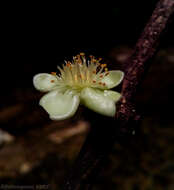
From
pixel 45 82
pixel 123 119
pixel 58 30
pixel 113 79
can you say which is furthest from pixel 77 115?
pixel 123 119

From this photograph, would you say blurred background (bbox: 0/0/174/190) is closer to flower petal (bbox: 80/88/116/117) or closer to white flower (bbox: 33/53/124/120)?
white flower (bbox: 33/53/124/120)

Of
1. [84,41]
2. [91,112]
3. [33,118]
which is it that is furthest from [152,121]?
[91,112]

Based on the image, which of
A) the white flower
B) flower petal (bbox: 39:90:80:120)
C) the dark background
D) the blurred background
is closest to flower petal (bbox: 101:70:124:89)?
the white flower

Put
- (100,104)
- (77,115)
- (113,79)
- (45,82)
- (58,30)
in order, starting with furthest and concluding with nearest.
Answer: (58,30) < (77,115) < (45,82) < (113,79) < (100,104)

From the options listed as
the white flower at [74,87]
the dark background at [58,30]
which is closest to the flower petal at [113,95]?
the white flower at [74,87]

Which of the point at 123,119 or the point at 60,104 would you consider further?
the point at 60,104

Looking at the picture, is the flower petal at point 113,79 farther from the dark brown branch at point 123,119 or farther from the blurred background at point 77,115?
the blurred background at point 77,115

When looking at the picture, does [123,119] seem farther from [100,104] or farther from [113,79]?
[113,79]

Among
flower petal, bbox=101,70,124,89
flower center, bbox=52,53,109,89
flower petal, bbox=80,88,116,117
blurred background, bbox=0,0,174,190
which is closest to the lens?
flower petal, bbox=80,88,116,117
